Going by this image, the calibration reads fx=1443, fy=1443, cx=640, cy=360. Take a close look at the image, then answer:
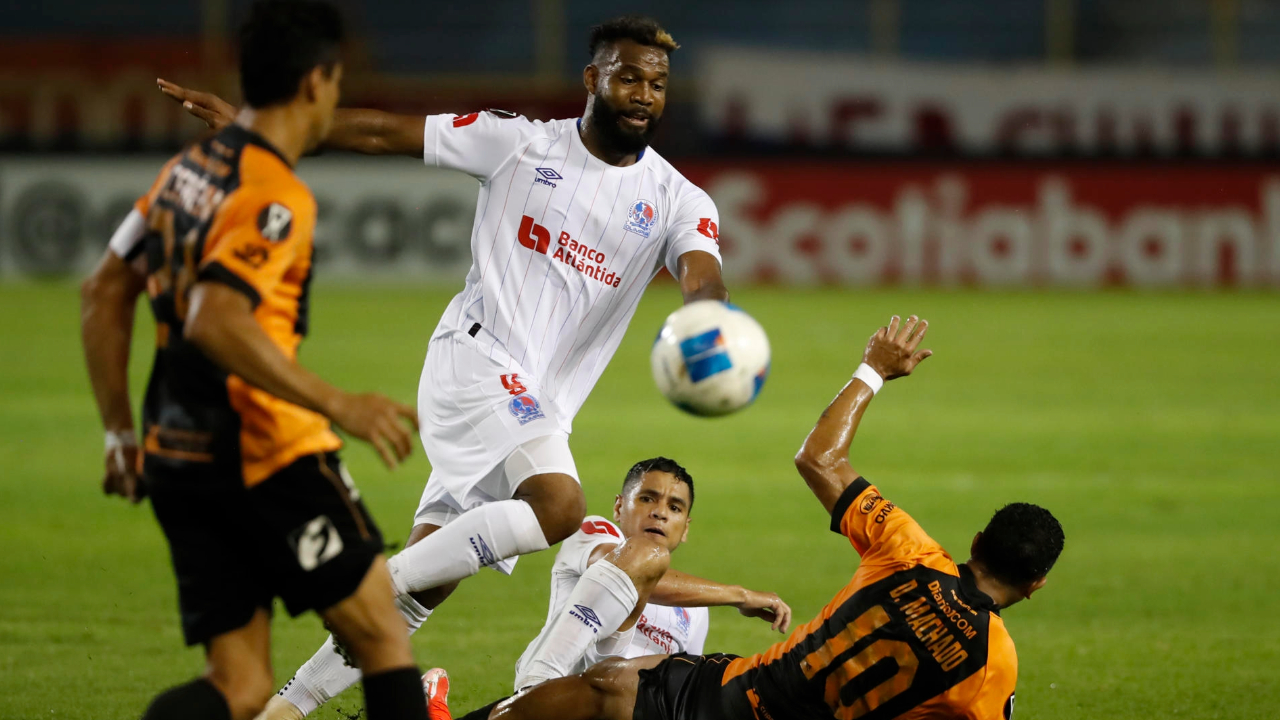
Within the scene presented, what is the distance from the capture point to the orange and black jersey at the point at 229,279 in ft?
10.8

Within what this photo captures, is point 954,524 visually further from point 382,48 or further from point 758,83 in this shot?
point 382,48

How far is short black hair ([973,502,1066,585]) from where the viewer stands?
412 centimetres

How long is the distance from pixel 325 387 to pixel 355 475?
24.4 ft

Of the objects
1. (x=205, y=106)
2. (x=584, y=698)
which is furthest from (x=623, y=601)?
(x=205, y=106)

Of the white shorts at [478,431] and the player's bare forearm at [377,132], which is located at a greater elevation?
the player's bare forearm at [377,132]

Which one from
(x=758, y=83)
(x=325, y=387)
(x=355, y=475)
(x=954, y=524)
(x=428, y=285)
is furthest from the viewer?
(x=758, y=83)

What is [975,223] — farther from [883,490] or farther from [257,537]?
[257,537]

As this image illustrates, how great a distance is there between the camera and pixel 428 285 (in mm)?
24547

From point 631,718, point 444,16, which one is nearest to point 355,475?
point 631,718

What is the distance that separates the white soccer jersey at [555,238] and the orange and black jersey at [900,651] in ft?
4.25

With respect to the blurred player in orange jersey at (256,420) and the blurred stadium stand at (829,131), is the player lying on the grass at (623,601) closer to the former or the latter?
the blurred player in orange jersey at (256,420)

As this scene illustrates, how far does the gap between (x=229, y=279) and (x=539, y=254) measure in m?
1.96

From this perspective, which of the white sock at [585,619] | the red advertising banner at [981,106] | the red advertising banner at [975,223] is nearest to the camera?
the white sock at [585,619]

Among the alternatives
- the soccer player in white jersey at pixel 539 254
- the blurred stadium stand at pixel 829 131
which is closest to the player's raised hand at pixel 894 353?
the soccer player in white jersey at pixel 539 254
